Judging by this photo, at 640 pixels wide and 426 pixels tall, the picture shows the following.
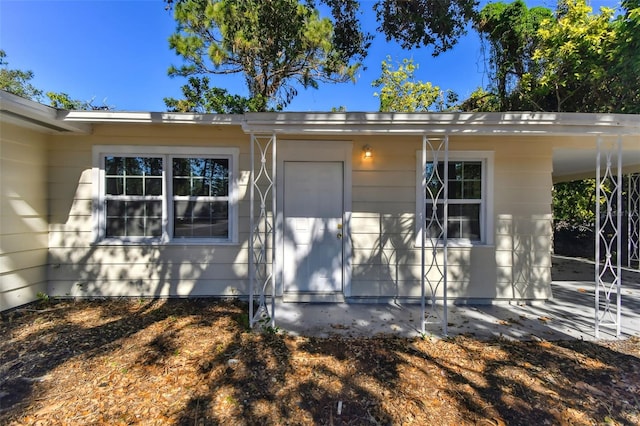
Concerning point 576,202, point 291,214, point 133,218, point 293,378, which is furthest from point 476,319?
point 576,202

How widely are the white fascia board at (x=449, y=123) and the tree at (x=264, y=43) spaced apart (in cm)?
580

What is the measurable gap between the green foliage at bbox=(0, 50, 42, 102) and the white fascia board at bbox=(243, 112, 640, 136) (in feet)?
54.3

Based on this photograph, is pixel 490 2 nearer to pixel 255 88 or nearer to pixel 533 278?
pixel 255 88

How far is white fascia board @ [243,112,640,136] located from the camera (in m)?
3.35

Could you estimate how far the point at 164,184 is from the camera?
14.5ft

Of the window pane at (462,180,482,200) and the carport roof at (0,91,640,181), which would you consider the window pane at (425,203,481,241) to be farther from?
the carport roof at (0,91,640,181)

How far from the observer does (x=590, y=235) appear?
952 centimetres

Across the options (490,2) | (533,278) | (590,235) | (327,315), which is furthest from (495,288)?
(490,2)

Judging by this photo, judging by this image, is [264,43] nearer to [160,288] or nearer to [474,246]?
[160,288]

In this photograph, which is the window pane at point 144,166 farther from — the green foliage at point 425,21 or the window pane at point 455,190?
the green foliage at point 425,21

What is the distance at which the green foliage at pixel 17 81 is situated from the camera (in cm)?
1427

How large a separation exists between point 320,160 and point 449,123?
5.83 feet

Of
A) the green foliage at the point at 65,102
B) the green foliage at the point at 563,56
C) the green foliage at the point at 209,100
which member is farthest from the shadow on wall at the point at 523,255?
the green foliage at the point at 65,102

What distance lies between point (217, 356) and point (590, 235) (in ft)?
38.2
